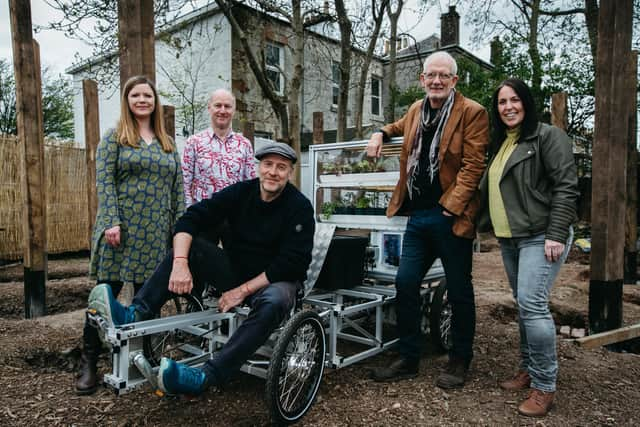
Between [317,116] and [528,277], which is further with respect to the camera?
[317,116]

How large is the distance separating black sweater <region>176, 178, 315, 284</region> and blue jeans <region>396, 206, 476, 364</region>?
0.77 metres

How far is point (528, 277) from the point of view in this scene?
275 centimetres

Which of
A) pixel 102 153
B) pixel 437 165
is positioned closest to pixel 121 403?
pixel 102 153

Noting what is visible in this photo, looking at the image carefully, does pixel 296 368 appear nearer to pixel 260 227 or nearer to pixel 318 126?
pixel 260 227

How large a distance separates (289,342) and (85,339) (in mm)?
1434

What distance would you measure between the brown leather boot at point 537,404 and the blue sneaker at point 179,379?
1834mm

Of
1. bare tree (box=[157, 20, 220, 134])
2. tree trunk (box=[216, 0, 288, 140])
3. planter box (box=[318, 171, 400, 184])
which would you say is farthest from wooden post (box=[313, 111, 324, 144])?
bare tree (box=[157, 20, 220, 134])

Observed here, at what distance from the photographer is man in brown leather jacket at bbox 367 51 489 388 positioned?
10.2 ft

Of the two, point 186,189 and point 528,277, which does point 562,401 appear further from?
point 186,189

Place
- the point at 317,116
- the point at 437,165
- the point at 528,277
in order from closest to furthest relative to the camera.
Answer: the point at 528,277, the point at 437,165, the point at 317,116

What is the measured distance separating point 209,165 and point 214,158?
0.07 metres

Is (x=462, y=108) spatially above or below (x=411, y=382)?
above

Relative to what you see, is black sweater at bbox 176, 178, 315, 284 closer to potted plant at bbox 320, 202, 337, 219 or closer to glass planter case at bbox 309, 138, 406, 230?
glass planter case at bbox 309, 138, 406, 230

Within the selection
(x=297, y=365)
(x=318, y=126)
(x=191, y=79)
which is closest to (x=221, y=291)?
(x=297, y=365)
